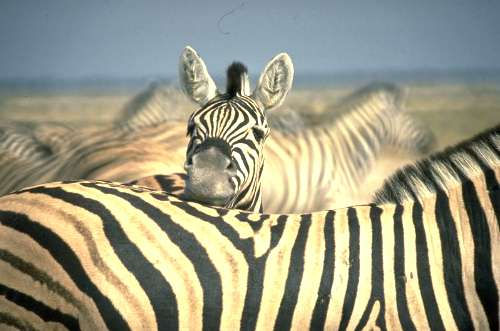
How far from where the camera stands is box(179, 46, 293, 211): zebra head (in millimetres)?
4297

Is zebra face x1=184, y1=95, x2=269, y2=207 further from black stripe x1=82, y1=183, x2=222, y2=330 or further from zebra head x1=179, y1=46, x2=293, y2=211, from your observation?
black stripe x1=82, y1=183, x2=222, y2=330

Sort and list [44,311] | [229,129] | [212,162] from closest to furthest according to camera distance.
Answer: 1. [44,311]
2. [212,162]
3. [229,129]

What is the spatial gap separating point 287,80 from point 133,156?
6.41 ft

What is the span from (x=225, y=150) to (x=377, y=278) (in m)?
1.64

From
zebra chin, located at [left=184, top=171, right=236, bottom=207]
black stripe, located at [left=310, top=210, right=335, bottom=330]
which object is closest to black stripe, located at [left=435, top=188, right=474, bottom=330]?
black stripe, located at [left=310, top=210, right=335, bottom=330]

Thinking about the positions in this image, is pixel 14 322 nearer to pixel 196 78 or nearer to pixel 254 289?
pixel 254 289

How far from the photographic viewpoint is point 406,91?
483 inches

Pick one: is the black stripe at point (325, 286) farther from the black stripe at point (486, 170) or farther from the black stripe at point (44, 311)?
the black stripe at point (44, 311)

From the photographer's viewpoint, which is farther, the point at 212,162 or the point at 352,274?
the point at 212,162

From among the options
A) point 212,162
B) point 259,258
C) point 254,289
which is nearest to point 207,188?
point 212,162

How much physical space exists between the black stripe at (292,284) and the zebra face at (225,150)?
1.05m

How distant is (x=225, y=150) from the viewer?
448 cm

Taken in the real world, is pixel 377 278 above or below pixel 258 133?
below

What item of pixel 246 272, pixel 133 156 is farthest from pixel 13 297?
pixel 133 156
